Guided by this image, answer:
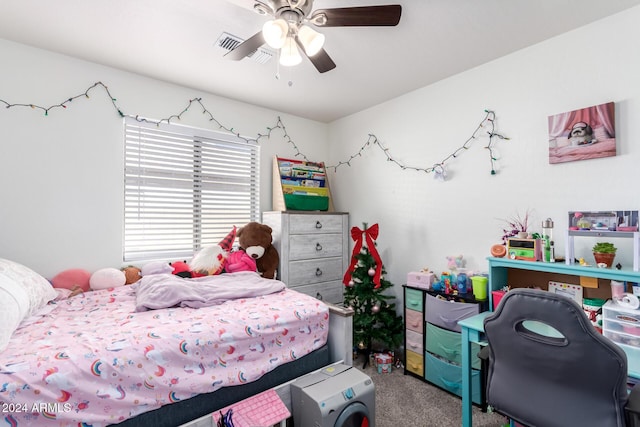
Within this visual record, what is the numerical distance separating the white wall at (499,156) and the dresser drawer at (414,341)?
58 cm

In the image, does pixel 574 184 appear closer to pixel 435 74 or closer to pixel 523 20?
pixel 523 20

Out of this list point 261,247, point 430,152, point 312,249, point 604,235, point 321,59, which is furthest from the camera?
point 312,249

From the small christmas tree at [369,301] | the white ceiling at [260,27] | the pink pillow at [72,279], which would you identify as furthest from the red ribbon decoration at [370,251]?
the pink pillow at [72,279]

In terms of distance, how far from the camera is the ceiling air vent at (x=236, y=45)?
83.8 inches

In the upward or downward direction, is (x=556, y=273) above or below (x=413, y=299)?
above

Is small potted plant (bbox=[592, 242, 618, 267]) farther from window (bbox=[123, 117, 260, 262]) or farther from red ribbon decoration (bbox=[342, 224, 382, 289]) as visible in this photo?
window (bbox=[123, 117, 260, 262])

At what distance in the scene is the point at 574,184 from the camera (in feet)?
6.72

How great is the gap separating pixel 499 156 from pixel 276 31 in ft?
6.43

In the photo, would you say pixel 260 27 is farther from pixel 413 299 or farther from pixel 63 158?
pixel 413 299

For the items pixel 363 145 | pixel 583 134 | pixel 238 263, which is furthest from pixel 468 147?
pixel 238 263

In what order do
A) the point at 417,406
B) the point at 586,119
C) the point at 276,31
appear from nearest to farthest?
the point at 276,31, the point at 586,119, the point at 417,406

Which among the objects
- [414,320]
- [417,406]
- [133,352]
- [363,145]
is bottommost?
[417,406]

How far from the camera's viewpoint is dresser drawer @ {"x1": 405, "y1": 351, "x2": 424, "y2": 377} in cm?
259

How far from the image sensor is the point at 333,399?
163cm
